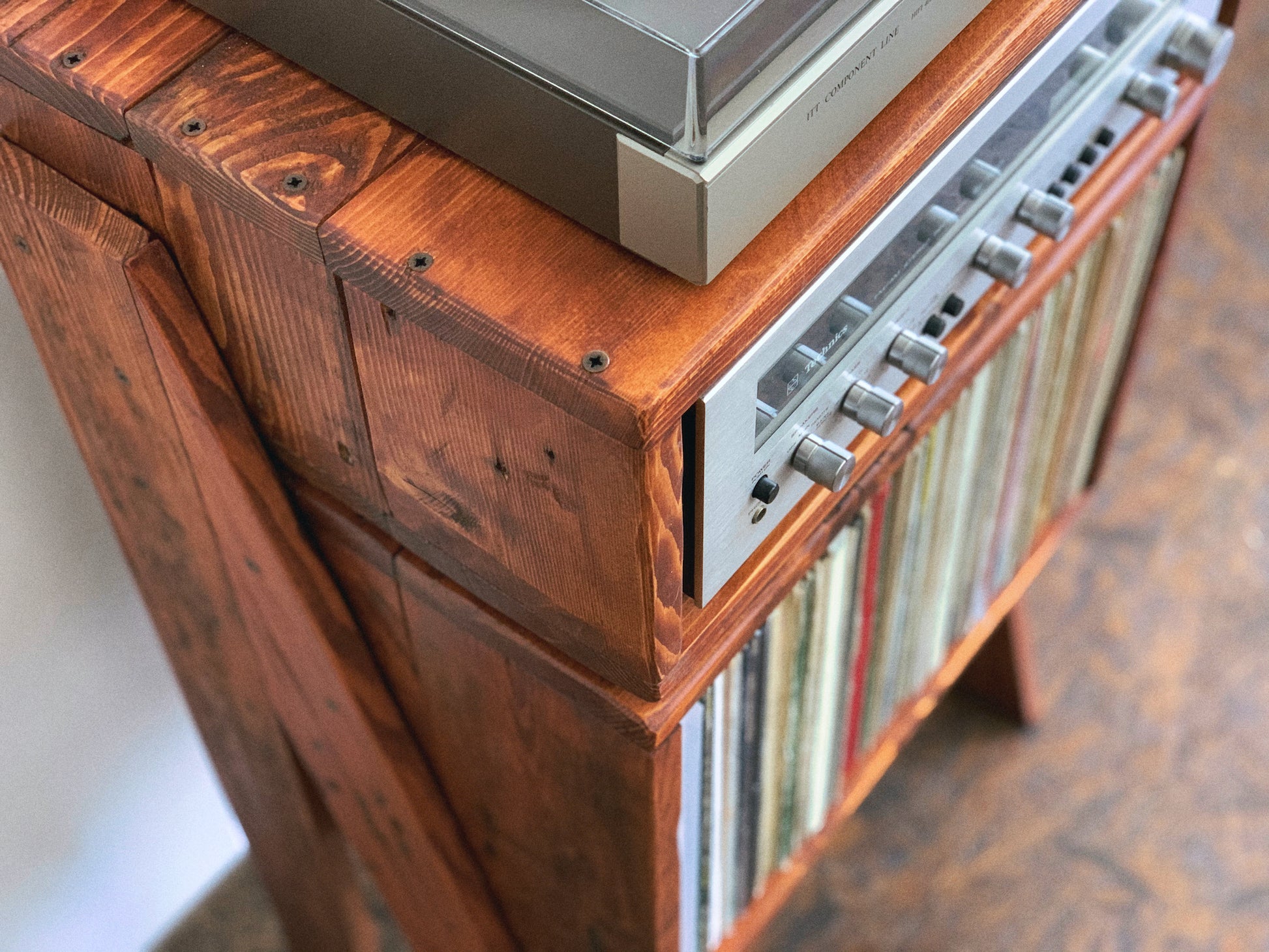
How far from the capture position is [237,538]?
2.61 feet

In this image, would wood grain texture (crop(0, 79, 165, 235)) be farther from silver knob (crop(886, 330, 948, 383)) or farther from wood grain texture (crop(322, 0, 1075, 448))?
silver knob (crop(886, 330, 948, 383))

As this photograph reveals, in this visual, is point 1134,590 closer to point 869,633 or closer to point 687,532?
point 869,633

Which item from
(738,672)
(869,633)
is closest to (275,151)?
(738,672)

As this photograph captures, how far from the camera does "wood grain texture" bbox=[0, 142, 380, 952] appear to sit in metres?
0.70

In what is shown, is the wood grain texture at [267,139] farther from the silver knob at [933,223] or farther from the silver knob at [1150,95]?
the silver knob at [1150,95]

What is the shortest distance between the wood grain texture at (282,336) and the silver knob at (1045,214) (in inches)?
15.1

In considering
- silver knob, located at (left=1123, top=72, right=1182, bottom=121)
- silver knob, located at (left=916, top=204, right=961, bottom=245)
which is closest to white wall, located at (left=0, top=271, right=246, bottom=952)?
silver knob, located at (left=916, top=204, right=961, bottom=245)

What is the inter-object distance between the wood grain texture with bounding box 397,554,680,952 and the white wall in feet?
0.94

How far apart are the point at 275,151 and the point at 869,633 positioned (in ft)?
1.89

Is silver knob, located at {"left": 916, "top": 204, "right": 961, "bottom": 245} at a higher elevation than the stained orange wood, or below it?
higher

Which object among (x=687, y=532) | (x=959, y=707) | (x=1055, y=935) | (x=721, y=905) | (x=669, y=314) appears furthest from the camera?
(x=959, y=707)

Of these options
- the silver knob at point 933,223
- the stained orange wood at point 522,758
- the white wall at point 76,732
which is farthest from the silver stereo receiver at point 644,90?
the white wall at point 76,732

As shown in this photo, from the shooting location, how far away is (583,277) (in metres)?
0.59

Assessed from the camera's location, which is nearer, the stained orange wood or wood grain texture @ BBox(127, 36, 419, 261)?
wood grain texture @ BBox(127, 36, 419, 261)
